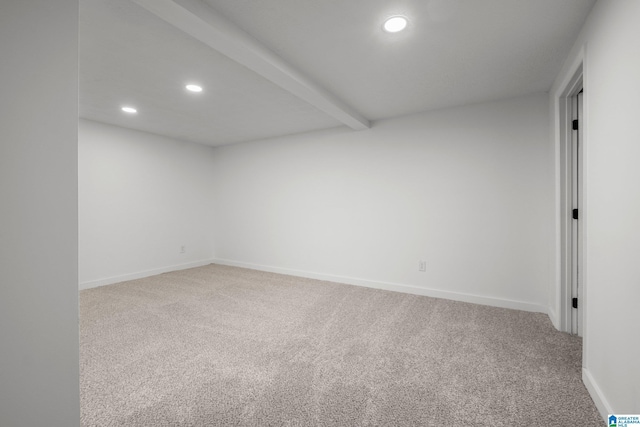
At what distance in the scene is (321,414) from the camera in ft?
5.14

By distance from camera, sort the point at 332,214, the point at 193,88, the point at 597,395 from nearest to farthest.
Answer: the point at 597,395, the point at 193,88, the point at 332,214

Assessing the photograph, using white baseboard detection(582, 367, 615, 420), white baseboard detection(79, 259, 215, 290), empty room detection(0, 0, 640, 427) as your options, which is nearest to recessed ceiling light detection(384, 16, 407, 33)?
empty room detection(0, 0, 640, 427)

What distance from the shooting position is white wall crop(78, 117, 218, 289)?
400cm

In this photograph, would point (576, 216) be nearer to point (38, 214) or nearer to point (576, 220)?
point (576, 220)

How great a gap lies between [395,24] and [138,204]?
4422mm

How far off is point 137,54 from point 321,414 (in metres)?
2.79

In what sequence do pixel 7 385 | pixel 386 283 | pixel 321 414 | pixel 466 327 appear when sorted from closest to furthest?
pixel 7 385 → pixel 321 414 → pixel 466 327 → pixel 386 283

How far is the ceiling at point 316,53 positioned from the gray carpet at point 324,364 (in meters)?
2.19

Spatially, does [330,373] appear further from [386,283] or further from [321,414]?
[386,283]

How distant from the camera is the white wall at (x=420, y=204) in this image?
3117 millimetres

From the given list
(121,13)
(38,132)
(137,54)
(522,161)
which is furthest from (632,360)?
(137,54)

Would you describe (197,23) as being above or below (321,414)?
above

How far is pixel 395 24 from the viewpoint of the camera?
1.87 m
